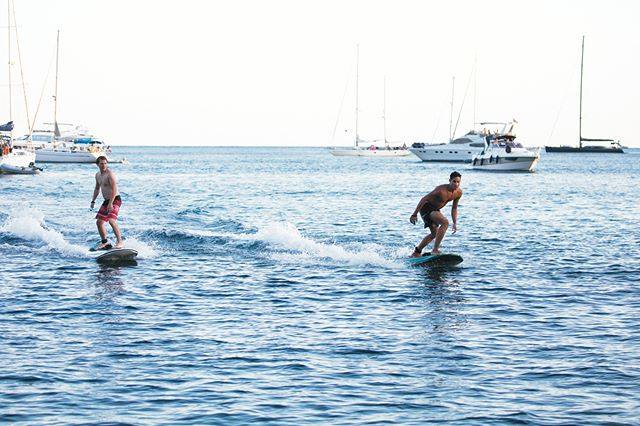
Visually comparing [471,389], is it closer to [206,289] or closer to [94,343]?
[94,343]

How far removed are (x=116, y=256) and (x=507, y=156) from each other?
69.9 m

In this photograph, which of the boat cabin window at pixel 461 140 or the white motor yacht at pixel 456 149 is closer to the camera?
the white motor yacht at pixel 456 149

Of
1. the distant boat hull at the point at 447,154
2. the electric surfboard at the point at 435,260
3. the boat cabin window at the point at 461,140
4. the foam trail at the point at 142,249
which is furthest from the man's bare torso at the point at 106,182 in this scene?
the boat cabin window at the point at 461,140

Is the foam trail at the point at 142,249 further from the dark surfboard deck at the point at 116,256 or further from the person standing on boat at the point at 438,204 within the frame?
the person standing on boat at the point at 438,204

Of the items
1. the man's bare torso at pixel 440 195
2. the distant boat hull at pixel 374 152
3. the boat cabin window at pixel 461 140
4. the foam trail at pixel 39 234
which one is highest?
the boat cabin window at pixel 461 140

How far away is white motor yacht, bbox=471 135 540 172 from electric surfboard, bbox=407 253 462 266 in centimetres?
6722

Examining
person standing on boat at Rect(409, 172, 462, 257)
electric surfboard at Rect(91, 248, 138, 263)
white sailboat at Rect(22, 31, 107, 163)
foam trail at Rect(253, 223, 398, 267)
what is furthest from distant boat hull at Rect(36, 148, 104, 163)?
person standing on boat at Rect(409, 172, 462, 257)

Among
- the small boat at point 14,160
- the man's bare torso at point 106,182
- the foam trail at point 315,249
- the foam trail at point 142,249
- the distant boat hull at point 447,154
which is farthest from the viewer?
the distant boat hull at point 447,154

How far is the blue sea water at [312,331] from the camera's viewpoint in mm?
10695

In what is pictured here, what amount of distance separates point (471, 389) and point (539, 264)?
1331cm

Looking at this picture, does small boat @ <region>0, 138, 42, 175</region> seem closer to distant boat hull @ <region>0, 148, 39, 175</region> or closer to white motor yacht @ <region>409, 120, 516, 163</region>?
distant boat hull @ <region>0, 148, 39, 175</region>

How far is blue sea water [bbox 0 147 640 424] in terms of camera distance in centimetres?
1070

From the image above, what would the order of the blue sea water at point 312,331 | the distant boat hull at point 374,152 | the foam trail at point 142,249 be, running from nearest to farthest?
the blue sea water at point 312,331 < the foam trail at point 142,249 < the distant boat hull at point 374,152

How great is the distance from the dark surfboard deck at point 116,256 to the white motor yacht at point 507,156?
A: 68876 millimetres
